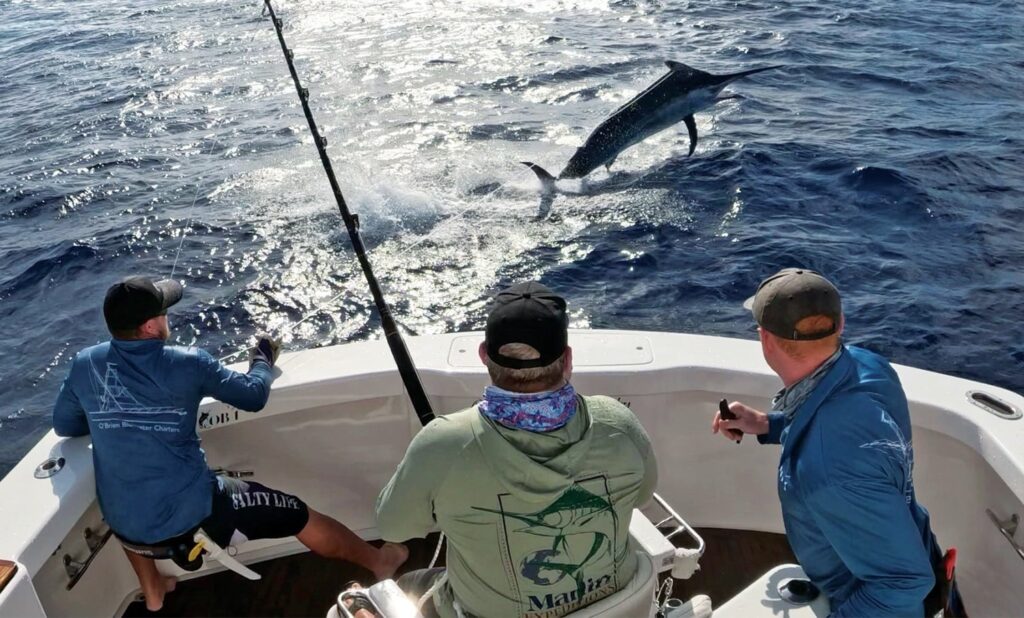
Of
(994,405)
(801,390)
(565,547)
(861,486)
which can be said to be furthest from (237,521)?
(994,405)

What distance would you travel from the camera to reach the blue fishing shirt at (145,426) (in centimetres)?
275

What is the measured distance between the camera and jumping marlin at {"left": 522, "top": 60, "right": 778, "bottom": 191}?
8.97 m

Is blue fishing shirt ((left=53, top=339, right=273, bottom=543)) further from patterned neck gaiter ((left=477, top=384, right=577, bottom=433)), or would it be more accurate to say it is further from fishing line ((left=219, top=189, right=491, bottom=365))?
fishing line ((left=219, top=189, right=491, bottom=365))

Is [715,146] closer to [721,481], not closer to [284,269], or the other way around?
[284,269]

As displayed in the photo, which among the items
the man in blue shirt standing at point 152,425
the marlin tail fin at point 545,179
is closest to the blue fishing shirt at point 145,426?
the man in blue shirt standing at point 152,425

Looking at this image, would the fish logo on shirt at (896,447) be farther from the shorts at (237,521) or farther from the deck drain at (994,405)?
the shorts at (237,521)

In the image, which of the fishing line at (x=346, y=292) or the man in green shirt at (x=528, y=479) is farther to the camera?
the fishing line at (x=346, y=292)

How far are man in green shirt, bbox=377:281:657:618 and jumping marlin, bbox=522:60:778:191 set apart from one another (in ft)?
23.2

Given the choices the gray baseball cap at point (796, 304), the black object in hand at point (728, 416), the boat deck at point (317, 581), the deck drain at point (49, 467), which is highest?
the gray baseball cap at point (796, 304)

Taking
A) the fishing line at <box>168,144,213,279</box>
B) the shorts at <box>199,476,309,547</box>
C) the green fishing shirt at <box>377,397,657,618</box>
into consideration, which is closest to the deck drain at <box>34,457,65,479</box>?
the shorts at <box>199,476,309,547</box>

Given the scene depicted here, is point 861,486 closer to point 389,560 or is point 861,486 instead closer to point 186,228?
point 389,560

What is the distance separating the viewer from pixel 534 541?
6.04ft

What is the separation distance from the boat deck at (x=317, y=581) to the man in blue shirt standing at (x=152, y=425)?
0.41m

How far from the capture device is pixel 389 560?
329 centimetres
